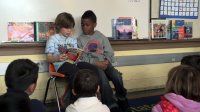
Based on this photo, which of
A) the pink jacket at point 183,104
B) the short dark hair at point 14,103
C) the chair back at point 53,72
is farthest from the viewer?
the chair back at point 53,72

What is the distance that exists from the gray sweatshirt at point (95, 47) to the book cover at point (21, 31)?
54 centimetres

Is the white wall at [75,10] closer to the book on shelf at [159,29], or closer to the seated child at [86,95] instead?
the book on shelf at [159,29]

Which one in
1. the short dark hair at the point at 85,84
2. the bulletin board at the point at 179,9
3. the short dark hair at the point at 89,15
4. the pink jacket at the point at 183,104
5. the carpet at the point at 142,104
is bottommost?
the carpet at the point at 142,104

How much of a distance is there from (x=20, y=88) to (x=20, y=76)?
0.07m

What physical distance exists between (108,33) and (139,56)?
597 mm

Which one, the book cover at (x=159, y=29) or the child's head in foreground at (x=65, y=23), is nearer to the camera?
the child's head in foreground at (x=65, y=23)

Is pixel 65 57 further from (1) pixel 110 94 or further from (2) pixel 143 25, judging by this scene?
(2) pixel 143 25

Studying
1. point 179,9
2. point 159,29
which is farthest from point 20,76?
point 179,9

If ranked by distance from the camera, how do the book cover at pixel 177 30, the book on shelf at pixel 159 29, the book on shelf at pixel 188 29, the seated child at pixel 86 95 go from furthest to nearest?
the book on shelf at pixel 188 29, the book cover at pixel 177 30, the book on shelf at pixel 159 29, the seated child at pixel 86 95

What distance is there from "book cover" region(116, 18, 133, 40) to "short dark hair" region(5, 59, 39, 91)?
207 cm

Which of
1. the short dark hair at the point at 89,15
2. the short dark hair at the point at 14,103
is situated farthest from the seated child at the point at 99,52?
the short dark hair at the point at 14,103

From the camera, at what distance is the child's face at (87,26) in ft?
10.6

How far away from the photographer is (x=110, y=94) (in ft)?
9.85

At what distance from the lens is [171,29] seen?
4.03m
